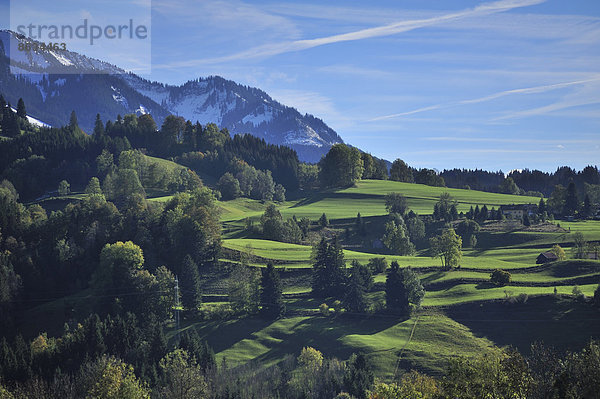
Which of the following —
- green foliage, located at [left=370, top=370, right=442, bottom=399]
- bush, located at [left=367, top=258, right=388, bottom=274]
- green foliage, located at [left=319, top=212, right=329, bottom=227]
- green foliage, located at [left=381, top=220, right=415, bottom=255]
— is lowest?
green foliage, located at [left=370, top=370, right=442, bottom=399]

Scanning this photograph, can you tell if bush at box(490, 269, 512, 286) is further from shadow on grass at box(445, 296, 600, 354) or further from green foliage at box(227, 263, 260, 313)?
green foliage at box(227, 263, 260, 313)

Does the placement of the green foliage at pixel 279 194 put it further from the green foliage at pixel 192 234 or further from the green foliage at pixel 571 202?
the green foliage at pixel 571 202

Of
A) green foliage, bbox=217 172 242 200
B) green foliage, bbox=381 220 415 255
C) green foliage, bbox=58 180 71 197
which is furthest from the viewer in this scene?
green foliage, bbox=217 172 242 200

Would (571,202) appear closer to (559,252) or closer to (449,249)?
(559,252)

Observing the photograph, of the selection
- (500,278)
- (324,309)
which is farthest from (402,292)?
(500,278)

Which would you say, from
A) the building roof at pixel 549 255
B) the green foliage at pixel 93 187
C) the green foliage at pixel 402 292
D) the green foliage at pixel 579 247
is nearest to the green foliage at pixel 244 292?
the green foliage at pixel 402 292

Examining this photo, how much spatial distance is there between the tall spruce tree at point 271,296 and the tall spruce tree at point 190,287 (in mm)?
11122

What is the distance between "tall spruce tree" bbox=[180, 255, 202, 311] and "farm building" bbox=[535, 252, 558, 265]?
65108 millimetres

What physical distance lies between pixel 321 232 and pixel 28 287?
69208 millimetres

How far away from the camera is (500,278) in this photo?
94.4m

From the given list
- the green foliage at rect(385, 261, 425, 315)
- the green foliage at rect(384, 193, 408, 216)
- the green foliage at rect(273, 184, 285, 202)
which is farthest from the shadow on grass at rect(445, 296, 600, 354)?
the green foliage at rect(273, 184, 285, 202)

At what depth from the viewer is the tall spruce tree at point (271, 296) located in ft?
298

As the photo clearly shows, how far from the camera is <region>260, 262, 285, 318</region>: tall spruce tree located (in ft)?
298

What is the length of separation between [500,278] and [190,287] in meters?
54.3
